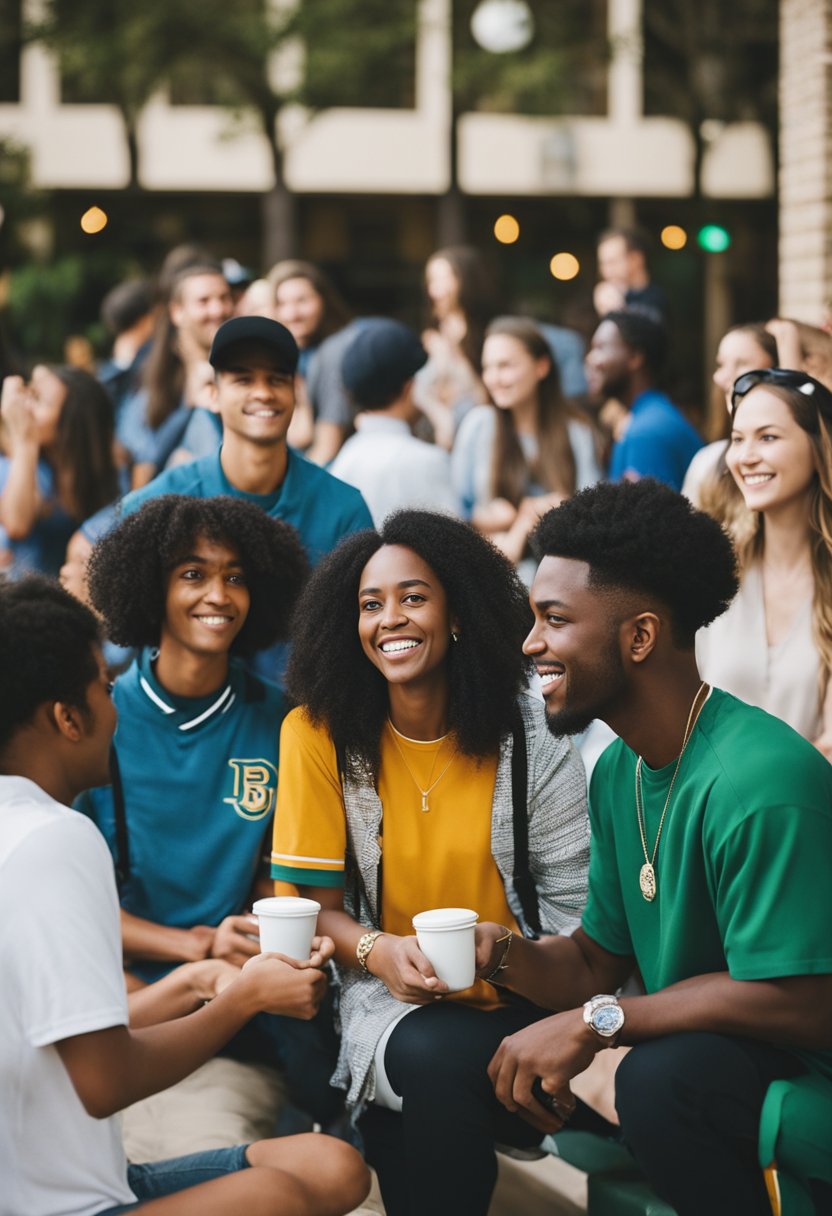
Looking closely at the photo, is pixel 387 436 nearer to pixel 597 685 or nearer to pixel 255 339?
pixel 255 339

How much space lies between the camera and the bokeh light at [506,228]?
25953mm

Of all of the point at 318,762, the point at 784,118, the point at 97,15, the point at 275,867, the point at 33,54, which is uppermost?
the point at 33,54

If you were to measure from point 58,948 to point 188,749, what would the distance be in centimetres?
164

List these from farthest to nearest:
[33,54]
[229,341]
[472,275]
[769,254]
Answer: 1. [769,254]
2. [33,54]
3. [472,275]
4. [229,341]

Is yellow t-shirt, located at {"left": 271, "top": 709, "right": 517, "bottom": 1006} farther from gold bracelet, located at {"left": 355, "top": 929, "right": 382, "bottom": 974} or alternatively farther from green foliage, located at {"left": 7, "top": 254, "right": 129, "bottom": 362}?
green foliage, located at {"left": 7, "top": 254, "right": 129, "bottom": 362}

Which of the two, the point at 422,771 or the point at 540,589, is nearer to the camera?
the point at 540,589

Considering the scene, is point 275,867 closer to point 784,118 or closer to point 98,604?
point 98,604

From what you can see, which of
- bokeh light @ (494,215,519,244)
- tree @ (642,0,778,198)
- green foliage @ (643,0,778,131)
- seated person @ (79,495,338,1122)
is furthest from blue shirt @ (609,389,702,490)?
bokeh light @ (494,215,519,244)

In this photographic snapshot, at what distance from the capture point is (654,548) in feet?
10.2

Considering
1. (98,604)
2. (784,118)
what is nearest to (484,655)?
(98,604)

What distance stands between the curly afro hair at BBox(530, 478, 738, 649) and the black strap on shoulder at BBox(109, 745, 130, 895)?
4.59 ft

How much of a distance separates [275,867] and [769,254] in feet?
80.9

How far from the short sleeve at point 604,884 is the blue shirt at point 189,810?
1.00 metres

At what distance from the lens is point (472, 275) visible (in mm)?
7941
